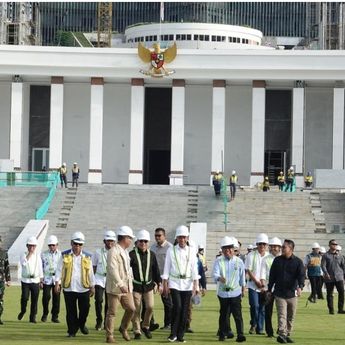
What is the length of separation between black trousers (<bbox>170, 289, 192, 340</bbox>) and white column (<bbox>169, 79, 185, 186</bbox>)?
40.5 meters

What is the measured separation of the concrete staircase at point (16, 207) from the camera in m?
42.8

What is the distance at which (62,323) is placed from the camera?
Answer: 69.5ft

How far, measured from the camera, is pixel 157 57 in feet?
190

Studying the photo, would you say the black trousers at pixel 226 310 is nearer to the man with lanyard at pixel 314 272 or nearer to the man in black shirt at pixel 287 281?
the man in black shirt at pixel 287 281

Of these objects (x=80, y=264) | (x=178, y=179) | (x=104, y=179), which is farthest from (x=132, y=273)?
(x=104, y=179)

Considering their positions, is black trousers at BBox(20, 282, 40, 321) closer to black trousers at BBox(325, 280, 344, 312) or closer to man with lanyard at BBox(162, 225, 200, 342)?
man with lanyard at BBox(162, 225, 200, 342)

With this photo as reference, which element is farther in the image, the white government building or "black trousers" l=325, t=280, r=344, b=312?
the white government building

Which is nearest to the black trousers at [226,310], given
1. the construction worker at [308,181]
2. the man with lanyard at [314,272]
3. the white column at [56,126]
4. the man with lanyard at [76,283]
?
the man with lanyard at [76,283]

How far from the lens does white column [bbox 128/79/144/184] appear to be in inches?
2311

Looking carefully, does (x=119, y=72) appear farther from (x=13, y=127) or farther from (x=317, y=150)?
(x=317, y=150)

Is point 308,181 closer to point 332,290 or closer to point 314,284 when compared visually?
point 314,284

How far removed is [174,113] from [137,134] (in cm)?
224

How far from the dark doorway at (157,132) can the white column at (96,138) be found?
453 centimetres

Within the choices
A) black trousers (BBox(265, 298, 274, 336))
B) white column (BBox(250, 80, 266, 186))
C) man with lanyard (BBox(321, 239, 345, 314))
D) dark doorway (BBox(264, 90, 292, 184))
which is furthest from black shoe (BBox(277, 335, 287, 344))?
dark doorway (BBox(264, 90, 292, 184))
